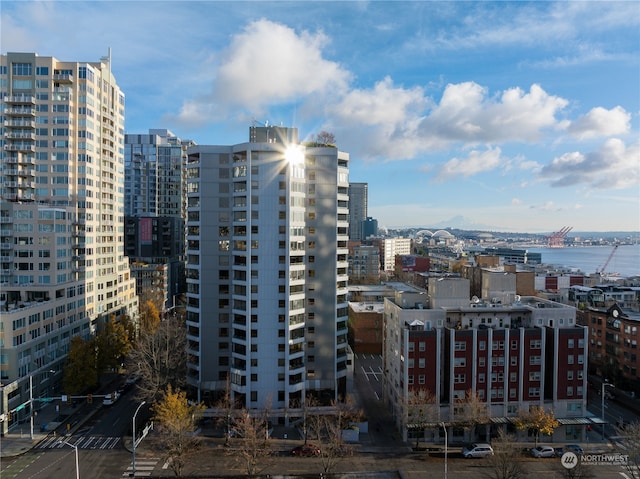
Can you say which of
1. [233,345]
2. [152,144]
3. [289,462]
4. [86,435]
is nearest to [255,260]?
[233,345]

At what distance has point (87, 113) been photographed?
75.6 m

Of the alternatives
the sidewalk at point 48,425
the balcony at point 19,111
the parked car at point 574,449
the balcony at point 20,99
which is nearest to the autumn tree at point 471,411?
the parked car at point 574,449

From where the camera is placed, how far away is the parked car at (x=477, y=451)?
155 ft

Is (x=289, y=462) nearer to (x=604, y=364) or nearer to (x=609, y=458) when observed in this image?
(x=609, y=458)

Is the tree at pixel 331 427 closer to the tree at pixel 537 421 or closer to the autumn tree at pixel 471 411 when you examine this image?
the autumn tree at pixel 471 411

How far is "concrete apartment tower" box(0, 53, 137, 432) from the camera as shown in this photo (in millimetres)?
59906

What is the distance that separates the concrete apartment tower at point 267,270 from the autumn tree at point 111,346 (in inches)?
676

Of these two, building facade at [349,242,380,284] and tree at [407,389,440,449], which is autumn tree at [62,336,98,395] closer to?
tree at [407,389,440,449]

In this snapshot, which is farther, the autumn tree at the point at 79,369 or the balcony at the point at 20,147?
the balcony at the point at 20,147

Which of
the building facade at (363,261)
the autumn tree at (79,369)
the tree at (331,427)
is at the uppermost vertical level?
the building facade at (363,261)

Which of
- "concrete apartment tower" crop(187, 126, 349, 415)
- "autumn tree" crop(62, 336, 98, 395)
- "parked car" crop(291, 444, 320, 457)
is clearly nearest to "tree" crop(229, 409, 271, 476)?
"parked car" crop(291, 444, 320, 457)

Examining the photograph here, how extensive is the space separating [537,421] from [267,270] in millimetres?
33586

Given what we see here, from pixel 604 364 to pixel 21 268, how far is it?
89171 mm
